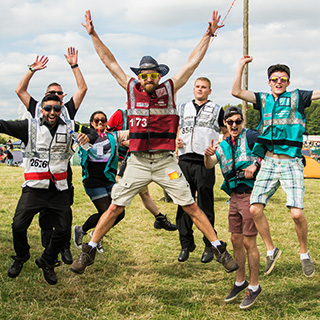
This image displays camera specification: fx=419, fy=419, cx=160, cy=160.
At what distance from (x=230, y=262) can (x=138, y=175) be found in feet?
4.94

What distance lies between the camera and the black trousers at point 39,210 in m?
5.04

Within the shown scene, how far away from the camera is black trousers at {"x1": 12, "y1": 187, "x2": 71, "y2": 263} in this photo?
5.04m

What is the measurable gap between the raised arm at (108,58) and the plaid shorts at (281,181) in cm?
203

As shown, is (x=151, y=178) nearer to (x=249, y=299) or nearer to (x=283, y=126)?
(x=283, y=126)

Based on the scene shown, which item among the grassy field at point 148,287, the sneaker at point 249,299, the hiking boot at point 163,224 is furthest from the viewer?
the hiking boot at point 163,224

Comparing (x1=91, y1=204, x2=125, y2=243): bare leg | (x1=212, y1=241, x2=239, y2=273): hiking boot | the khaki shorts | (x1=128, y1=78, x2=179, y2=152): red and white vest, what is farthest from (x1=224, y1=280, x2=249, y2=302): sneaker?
(x1=128, y1=78, x2=179, y2=152): red and white vest

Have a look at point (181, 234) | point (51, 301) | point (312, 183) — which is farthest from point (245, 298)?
point (312, 183)

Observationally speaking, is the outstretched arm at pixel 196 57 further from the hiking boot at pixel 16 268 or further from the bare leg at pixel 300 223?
the hiking boot at pixel 16 268

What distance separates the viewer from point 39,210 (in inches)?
202

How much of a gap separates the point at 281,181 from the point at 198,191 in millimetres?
1528

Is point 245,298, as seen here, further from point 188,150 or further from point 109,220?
point 188,150

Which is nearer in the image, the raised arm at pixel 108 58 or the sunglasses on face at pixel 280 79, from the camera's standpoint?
the sunglasses on face at pixel 280 79

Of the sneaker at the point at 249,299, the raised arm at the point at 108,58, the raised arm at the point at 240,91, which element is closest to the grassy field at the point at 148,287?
the sneaker at the point at 249,299

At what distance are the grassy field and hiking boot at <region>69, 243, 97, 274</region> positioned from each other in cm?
39
